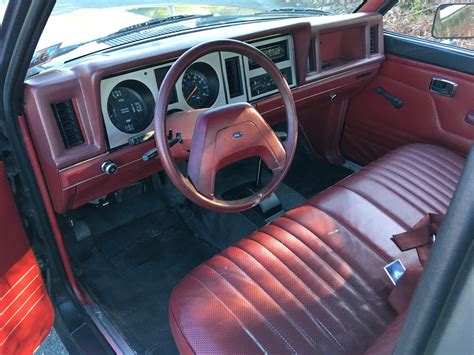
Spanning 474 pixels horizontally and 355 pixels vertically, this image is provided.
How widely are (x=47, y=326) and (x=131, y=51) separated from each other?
107 cm

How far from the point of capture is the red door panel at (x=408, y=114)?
2.27 metres

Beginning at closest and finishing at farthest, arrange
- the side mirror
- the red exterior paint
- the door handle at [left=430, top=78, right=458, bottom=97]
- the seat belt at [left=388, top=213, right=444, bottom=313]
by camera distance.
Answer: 1. the seat belt at [left=388, top=213, right=444, bottom=313]
2. the red exterior paint
3. the side mirror
4. the door handle at [left=430, top=78, right=458, bottom=97]

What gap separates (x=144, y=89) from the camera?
1731 mm

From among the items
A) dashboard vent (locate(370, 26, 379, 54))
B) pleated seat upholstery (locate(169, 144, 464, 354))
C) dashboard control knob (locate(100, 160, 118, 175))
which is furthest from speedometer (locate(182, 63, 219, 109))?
dashboard vent (locate(370, 26, 379, 54))

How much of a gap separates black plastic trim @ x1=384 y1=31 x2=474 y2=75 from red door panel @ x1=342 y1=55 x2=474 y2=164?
0.09 ft

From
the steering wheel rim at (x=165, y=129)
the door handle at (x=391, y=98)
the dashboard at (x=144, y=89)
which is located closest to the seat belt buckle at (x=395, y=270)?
the steering wheel rim at (x=165, y=129)

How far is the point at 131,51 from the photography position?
5.61 feet

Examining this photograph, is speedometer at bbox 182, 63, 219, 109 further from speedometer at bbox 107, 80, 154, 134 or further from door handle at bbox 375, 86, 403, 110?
door handle at bbox 375, 86, 403, 110

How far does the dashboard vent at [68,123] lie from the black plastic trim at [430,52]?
168 centimetres

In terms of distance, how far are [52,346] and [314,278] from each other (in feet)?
3.84

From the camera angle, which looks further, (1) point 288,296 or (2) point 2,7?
(1) point 288,296

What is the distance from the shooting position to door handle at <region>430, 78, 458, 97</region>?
2.26 m

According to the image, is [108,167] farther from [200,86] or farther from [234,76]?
[234,76]

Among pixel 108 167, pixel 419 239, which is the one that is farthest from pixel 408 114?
pixel 108 167
